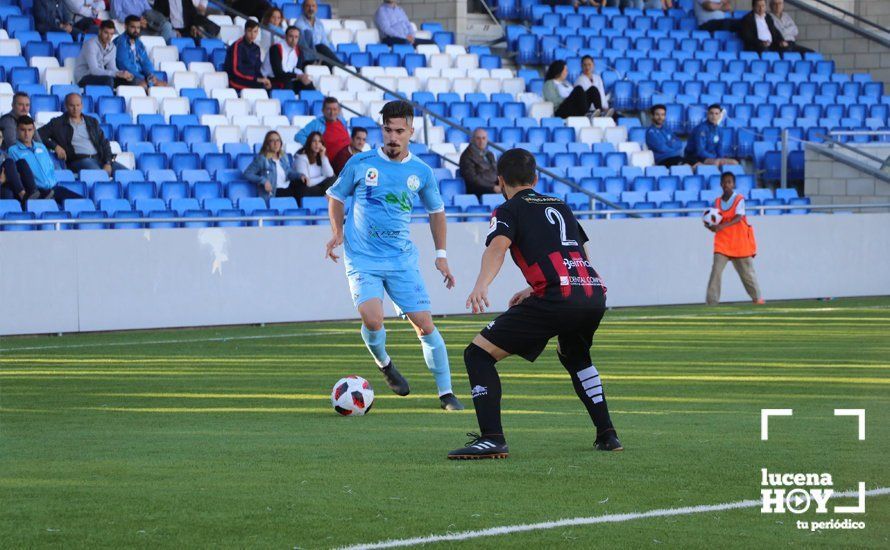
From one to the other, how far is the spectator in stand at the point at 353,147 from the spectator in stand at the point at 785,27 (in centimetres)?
1477

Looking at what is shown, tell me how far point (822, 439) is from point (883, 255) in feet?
59.2

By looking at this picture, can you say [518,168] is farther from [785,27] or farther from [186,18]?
[785,27]

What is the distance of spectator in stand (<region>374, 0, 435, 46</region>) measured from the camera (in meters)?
28.5

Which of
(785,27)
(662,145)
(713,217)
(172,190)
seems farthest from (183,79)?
(785,27)

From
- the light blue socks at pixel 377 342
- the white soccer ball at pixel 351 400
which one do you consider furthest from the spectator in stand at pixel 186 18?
the white soccer ball at pixel 351 400

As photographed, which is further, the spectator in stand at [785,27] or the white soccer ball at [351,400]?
the spectator in stand at [785,27]

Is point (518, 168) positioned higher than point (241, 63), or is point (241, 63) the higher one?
point (241, 63)

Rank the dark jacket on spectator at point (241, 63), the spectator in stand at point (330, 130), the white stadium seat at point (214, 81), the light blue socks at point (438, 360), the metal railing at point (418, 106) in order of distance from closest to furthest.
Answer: the light blue socks at point (438, 360) < the spectator in stand at point (330, 130) < the white stadium seat at point (214, 81) < the dark jacket on spectator at point (241, 63) < the metal railing at point (418, 106)

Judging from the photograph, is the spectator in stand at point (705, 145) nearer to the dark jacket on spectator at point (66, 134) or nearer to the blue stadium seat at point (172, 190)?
the blue stadium seat at point (172, 190)

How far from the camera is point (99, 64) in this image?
74.1 ft

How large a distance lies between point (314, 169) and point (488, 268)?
14.0 m

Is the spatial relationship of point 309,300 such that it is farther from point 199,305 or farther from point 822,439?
point 822,439

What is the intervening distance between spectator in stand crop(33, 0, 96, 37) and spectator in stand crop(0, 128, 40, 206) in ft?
16.1

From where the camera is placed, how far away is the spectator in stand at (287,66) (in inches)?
973
